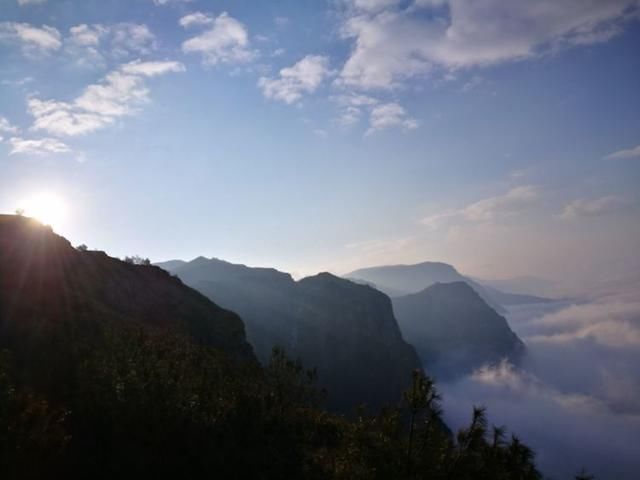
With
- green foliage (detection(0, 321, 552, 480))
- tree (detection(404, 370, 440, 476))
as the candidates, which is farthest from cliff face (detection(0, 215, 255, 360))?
tree (detection(404, 370, 440, 476))

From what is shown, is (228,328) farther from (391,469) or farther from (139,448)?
(391,469)

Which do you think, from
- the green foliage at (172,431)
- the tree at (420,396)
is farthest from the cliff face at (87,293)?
the tree at (420,396)

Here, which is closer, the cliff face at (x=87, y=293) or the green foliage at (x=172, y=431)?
the green foliage at (x=172, y=431)

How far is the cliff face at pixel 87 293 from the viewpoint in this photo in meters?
62.4

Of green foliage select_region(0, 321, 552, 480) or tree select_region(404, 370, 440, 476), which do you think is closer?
green foliage select_region(0, 321, 552, 480)

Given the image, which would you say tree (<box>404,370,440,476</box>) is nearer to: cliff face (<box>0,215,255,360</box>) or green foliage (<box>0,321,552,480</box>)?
green foliage (<box>0,321,552,480</box>)

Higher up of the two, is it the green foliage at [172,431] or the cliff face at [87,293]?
the cliff face at [87,293]

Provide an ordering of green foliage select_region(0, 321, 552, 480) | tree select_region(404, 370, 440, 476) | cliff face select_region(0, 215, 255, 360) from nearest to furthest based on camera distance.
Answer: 1. green foliage select_region(0, 321, 552, 480)
2. tree select_region(404, 370, 440, 476)
3. cliff face select_region(0, 215, 255, 360)

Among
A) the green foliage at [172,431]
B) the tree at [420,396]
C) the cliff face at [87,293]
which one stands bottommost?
the green foliage at [172,431]

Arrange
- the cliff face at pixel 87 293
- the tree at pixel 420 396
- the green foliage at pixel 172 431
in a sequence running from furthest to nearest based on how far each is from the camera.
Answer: the cliff face at pixel 87 293, the tree at pixel 420 396, the green foliage at pixel 172 431

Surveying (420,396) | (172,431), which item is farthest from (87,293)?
(420,396)

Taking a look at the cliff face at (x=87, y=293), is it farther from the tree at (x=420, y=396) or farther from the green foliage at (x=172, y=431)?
the tree at (x=420, y=396)

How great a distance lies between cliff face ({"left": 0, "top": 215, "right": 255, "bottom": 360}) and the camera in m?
62.4

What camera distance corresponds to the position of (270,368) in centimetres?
8188
